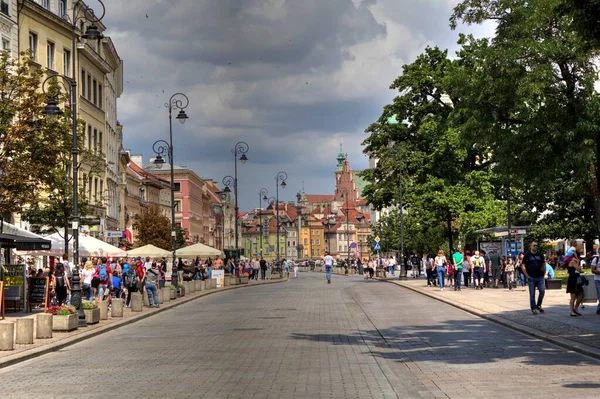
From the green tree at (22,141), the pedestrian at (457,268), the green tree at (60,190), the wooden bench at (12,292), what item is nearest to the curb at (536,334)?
the pedestrian at (457,268)

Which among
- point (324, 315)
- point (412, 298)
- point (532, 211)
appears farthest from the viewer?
point (532, 211)

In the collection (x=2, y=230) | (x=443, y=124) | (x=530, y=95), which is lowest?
(x=2, y=230)

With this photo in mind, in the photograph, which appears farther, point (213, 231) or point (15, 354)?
point (213, 231)

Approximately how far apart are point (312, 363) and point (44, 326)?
843cm

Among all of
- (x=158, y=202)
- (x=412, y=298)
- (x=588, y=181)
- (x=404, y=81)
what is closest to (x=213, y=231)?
(x=158, y=202)

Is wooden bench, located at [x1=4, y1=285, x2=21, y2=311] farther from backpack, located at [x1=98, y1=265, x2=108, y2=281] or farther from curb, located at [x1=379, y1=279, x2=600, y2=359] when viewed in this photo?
curb, located at [x1=379, y1=279, x2=600, y2=359]

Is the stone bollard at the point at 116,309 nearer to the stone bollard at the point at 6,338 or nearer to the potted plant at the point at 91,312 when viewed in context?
the potted plant at the point at 91,312

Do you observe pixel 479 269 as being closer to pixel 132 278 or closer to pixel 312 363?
pixel 132 278

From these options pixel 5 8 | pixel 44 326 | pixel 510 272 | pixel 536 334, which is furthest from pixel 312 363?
pixel 5 8

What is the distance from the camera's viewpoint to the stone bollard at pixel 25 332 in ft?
66.8

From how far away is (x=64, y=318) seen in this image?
78.6 feet

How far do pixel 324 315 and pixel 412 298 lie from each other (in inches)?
422

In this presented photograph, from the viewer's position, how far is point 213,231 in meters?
180

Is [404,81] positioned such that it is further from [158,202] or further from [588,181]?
[158,202]
